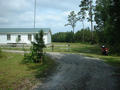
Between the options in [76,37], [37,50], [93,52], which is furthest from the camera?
[76,37]

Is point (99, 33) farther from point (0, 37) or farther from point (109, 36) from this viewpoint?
point (0, 37)

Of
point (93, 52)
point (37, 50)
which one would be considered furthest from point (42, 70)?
point (93, 52)

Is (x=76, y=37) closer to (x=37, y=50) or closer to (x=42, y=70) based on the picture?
(x=37, y=50)

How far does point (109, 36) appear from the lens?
755 centimetres

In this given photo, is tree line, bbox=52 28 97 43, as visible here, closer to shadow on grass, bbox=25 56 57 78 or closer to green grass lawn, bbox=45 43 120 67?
green grass lawn, bbox=45 43 120 67

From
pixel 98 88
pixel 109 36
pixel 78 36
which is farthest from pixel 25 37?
pixel 78 36

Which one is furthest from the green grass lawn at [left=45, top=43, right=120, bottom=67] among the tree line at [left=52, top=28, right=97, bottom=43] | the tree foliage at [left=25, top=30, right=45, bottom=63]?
the tree line at [left=52, top=28, right=97, bottom=43]

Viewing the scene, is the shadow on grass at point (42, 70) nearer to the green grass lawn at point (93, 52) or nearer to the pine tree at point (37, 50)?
the pine tree at point (37, 50)

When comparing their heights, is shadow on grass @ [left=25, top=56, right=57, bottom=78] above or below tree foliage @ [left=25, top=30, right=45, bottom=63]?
below

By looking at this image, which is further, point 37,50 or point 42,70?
point 37,50

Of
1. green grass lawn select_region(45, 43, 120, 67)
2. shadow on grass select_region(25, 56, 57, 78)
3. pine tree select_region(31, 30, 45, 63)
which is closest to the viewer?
shadow on grass select_region(25, 56, 57, 78)

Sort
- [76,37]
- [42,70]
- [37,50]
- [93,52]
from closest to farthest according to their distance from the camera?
[42,70] < [37,50] < [93,52] < [76,37]

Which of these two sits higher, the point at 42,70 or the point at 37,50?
the point at 37,50

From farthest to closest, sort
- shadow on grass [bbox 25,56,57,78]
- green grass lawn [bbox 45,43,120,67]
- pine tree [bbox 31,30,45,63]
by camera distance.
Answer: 1. green grass lawn [bbox 45,43,120,67]
2. pine tree [bbox 31,30,45,63]
3. shadow on grass [bbox 25,56,57,78]
